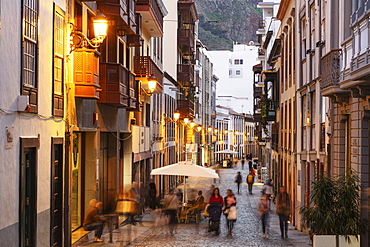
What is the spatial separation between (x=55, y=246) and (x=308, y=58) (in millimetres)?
12779

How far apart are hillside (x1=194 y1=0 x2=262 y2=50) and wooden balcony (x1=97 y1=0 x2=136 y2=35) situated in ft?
475

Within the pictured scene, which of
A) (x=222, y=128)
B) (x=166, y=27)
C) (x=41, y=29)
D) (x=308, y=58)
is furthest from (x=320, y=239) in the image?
(x=222, y=128)

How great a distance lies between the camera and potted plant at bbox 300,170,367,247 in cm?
1342

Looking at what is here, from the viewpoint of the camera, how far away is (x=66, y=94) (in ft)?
52.5

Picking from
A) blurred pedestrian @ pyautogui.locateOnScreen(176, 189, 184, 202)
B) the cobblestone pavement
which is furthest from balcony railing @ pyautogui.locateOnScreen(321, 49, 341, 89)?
blurred pedestrian @ pyautogui.locateOnScreen(176, 189, 184, 202)

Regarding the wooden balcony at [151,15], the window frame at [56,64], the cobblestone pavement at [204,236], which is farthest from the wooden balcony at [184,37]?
A: the window frame at [56,64]

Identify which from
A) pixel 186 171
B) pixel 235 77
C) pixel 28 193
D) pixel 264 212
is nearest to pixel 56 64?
pixel 28 193

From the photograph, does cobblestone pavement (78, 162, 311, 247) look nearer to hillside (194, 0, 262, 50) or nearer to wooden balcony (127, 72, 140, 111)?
wooden balcony (127, 72, 140, 111)

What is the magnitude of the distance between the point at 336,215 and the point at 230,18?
169m

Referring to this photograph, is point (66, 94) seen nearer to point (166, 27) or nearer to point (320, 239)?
point (320, 239)

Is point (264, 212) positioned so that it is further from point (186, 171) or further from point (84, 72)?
point (84, 72)

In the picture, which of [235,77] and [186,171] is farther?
[235,77]

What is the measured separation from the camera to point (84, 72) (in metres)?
16.6

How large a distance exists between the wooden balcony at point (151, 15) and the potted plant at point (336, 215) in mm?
14367
